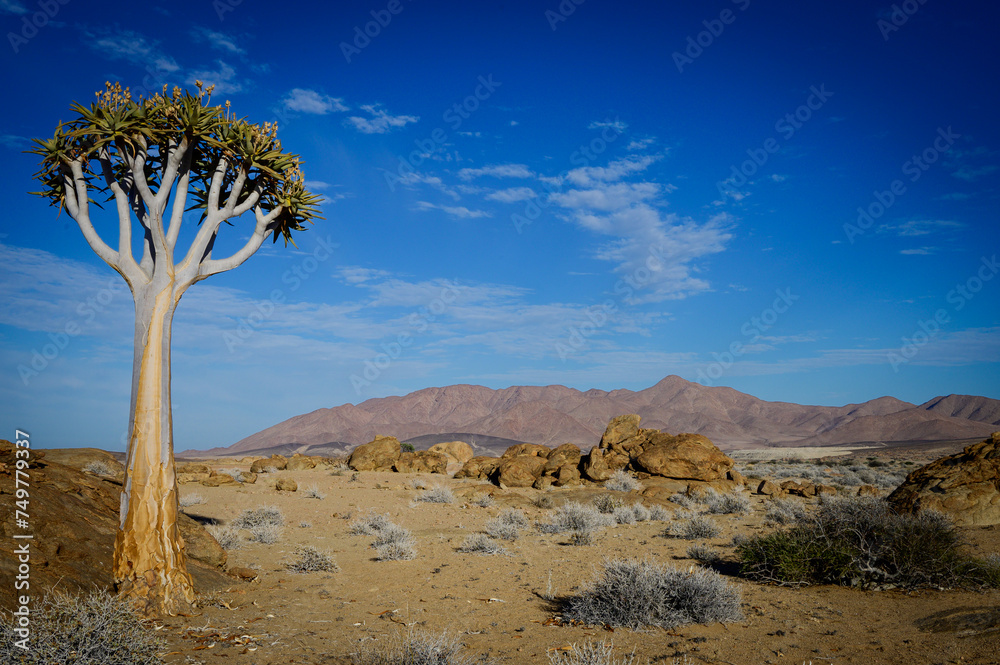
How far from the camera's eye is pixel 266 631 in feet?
21.4

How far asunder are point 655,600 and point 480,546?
614cm

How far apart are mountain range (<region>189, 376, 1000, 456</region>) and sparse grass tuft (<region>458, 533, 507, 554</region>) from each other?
74.7 metres

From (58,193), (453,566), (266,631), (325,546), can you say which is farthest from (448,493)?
(58,193)

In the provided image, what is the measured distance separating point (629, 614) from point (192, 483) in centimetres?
2107

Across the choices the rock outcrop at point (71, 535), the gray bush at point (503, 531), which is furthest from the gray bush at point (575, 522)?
the rock outcrop at point (71, 535)

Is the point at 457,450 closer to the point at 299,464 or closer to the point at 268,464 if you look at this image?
the point at 299,464

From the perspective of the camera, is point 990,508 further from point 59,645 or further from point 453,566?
point 59,645

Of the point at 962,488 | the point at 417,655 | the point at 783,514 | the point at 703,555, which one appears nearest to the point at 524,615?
the point at 417,655

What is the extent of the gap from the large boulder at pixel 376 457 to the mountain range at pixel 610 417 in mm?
56130

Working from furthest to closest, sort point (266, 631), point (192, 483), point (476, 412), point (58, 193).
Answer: point (476, 412)
point (192, 483)
point (58, 193)
point (266, 631)

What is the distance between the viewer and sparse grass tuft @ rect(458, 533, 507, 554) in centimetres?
1191

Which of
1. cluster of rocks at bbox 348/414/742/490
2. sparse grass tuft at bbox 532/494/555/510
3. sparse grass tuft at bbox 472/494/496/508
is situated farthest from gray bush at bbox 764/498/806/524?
sparse grass tuft at bbox 472/494/496/508

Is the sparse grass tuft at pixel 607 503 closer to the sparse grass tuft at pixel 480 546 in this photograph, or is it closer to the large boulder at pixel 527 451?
the sparse grass tuft at pixel 480 546

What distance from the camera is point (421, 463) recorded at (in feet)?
96.6
